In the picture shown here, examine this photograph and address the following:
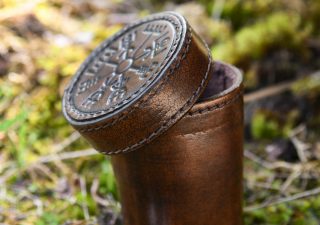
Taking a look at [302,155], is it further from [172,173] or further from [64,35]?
[64,35]

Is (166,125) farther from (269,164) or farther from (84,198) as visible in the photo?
(269,164)

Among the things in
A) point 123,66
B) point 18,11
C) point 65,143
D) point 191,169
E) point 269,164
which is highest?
point 123,66

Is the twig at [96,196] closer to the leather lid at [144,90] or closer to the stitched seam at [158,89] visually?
the leather lid at [144,90]

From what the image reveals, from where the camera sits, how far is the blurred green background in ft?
7.47

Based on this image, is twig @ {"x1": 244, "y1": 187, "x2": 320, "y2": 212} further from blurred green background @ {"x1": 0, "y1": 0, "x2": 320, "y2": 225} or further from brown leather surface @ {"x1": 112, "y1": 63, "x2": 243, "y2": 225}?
brown leather surface @ {"x1": 112, "y1": 63, "x2": 243, "y2": 225}

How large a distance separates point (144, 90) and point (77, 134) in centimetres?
147

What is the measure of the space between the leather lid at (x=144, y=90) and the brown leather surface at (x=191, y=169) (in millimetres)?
88

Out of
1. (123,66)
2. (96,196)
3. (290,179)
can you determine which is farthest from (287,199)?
(123,66)


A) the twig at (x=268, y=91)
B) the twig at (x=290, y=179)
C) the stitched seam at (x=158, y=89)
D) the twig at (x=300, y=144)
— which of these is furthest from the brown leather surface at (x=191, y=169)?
the twig at (x=268, y=91)

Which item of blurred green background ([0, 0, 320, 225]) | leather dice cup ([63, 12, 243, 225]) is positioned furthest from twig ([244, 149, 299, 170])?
leather dice cup ([63, 12, 243, 225])

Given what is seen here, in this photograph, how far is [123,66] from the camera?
69.8 inches

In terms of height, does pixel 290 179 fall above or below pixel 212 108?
below

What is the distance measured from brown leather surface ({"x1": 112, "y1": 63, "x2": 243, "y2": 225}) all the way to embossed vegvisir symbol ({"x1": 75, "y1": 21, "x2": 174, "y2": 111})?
0.21 meters

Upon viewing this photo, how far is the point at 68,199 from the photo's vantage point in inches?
91.8
